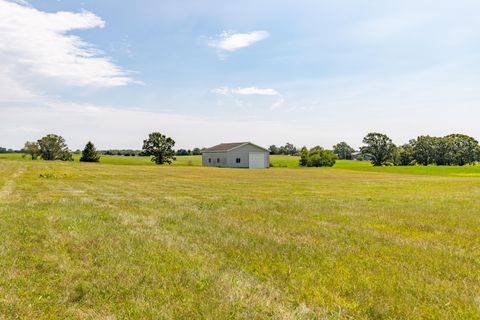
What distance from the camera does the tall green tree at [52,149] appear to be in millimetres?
115000

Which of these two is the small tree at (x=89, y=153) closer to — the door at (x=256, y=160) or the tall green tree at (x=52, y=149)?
the tall green tree at (x=52, y=149)

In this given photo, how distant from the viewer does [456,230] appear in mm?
10758

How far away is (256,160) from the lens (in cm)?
7544

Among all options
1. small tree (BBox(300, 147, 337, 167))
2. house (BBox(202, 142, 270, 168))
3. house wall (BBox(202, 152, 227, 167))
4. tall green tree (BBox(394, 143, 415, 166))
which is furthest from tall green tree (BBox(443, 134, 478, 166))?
house wall (BBox(202, 152, 227, 167))

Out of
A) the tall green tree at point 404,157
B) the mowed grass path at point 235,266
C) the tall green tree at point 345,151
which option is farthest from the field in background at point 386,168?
the tall green tree at point 345,151

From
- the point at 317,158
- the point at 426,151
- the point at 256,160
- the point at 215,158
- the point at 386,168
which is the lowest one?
the point at 386,168

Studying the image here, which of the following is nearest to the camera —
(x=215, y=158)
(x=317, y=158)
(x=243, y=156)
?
(x=243, y=156)

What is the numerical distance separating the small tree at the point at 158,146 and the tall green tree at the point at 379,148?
6114 centimetres

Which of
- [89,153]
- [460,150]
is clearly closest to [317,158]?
[460,150]

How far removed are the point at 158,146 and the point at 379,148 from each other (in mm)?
68368

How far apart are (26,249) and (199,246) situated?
12.9ft

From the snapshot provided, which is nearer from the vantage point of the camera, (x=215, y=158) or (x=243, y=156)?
(x=243, y=156)

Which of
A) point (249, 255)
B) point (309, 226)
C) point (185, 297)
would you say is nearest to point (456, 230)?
point (309, 226)

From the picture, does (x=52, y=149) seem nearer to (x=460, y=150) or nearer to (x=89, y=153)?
(x=89, y=153)
